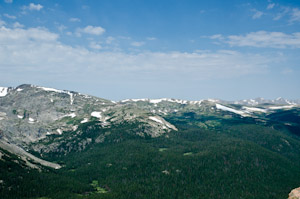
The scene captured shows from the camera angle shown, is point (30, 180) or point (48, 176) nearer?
point (30, 180)

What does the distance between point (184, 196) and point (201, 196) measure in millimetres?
14386

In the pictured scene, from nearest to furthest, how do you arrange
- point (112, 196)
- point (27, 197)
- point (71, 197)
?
1. point (27, 197)
2. point (71, 197)
3. point (112, 196)

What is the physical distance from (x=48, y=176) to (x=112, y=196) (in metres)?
56.2

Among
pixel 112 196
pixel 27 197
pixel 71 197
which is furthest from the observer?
pixel 112 196

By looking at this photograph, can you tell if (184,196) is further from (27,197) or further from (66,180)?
(27,197)

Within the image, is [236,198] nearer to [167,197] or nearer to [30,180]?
[167,197]

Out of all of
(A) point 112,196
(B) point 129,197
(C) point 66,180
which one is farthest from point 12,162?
(B) point 129,197

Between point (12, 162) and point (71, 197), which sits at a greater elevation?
point (12, 162)

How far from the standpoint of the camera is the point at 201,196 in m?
198

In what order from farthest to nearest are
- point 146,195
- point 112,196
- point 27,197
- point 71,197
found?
point 146,195, point 112,196, point 71,197, point 27,197

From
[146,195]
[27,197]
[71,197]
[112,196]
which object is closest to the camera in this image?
[27,197]

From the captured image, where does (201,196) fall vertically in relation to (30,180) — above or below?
below

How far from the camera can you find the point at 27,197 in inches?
6048

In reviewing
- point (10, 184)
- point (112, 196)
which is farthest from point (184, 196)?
point (10, 184)
